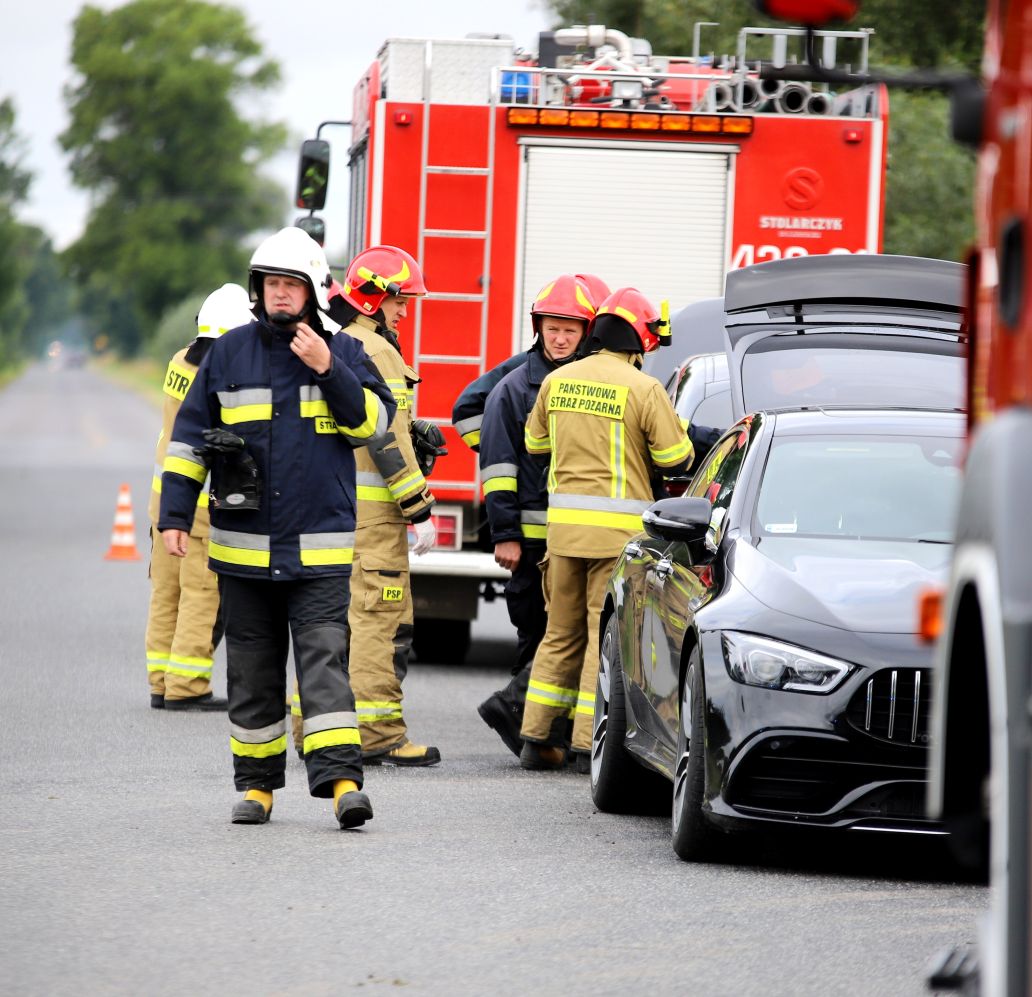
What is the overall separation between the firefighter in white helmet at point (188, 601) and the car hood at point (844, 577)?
4278mm

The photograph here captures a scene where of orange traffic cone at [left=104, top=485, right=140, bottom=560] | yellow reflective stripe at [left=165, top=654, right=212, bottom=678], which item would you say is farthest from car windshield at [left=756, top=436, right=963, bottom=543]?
orange traffic cone at [left=104, top=485, right=140, bottom=560]

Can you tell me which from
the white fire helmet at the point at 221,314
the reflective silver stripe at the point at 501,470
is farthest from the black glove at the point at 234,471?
the white fire helmet at the point at 221,314

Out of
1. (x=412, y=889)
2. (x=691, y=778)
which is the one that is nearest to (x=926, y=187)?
(x=691, y=778)

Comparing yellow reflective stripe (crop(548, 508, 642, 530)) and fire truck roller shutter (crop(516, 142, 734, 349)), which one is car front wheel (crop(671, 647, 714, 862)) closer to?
yellow reflective stripe (crop(548, 508, 642, 530))

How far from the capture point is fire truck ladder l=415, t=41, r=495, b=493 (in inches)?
481

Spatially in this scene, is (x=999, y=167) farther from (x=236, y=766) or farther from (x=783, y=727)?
(x=236, y=766)

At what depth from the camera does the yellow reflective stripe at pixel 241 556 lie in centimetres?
765

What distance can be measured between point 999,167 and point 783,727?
3.04 metres

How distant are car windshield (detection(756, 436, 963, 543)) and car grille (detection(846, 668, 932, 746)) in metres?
0.87

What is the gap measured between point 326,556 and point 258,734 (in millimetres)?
668

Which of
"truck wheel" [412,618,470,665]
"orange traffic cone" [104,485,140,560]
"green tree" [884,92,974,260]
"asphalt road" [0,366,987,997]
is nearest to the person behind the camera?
"asphalt road" [0,366,987,997]

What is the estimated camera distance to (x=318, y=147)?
47.6 feet

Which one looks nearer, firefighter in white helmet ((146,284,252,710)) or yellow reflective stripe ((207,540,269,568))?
yellow reflective stripe ((207,540,269,568))

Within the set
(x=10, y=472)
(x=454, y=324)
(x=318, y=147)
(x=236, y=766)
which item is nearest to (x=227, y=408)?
(x=236, y=766)
